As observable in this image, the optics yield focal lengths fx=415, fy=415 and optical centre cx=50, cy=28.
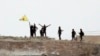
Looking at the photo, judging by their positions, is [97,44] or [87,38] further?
[87,38]

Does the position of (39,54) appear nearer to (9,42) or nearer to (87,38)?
(9,42)

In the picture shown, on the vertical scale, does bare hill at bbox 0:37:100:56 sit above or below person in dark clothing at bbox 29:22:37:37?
below

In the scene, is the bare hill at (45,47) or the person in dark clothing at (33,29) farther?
the person in dark clothing at (33,29)

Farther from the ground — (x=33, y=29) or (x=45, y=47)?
(x=33, y=29)

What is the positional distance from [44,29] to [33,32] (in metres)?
0.77

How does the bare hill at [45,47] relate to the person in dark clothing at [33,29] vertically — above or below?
below

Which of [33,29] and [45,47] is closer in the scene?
[45,47]

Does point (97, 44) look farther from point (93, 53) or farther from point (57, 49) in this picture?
point (57, 49)

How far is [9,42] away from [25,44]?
0.97 meters

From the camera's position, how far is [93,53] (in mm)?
25734

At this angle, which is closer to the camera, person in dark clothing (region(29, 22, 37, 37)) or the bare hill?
the bare hill

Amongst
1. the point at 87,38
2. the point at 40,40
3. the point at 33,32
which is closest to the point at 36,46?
the point at 40,40

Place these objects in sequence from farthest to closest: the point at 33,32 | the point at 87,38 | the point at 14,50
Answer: the point at 87,38
the point at 33,32
the point at 14,50

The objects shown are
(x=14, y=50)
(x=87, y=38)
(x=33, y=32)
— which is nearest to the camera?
(x=14, y=50)
